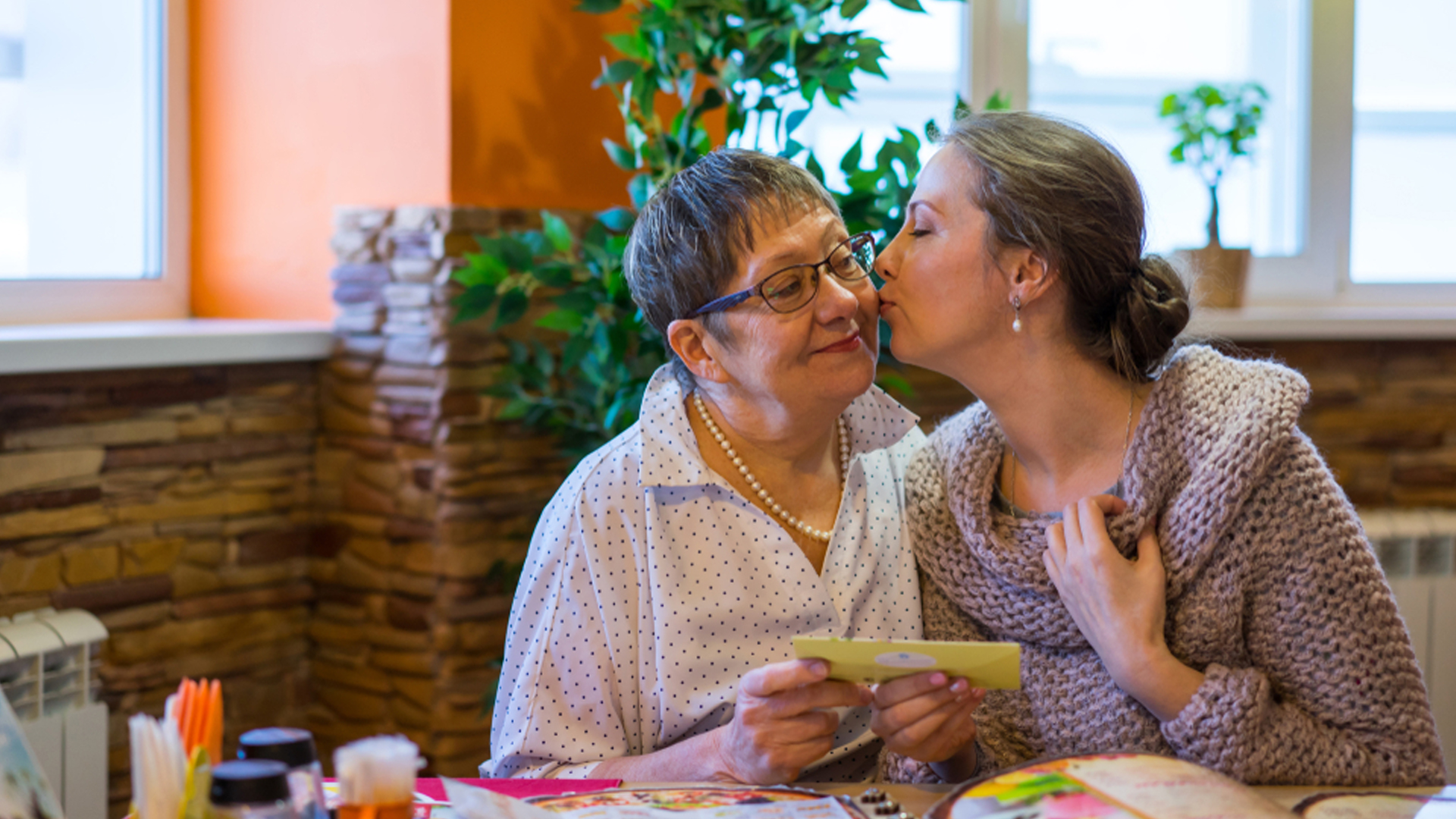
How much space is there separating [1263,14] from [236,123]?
2.34 meters

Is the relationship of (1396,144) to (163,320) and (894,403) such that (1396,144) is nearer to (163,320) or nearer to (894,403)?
(894,403)

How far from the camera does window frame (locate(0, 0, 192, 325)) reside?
7.95 feet

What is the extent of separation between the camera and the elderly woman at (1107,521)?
4.06 feet

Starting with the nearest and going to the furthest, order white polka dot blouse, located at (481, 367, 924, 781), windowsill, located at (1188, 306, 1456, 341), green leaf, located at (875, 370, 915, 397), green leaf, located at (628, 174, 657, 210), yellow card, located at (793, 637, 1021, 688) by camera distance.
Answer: yellow card, located at (793, 637, 1021, 688), white polka dot blouse, located at (481, 367, 924, 781), green leaf, located at (628, 174, 657, 210), green leaf, located at (875, 370, 915, 397), windowsill, located at (1188, 306, 1456, 341)

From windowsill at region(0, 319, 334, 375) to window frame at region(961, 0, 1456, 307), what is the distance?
1.60m

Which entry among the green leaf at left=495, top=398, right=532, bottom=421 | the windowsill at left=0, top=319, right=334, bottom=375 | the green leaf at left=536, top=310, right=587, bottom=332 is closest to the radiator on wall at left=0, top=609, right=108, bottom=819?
the windowsill at left=0, top=319, right=334, bottom=375

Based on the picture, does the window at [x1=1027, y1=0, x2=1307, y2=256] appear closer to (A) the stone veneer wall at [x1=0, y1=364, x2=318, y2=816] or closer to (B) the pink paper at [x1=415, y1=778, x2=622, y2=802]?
(A) the stone veneer wall at [x1=0, y1=364, x2=318, y2=816]

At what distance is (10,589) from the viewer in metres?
1.94

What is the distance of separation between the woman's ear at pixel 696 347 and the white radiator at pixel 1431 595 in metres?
1.76

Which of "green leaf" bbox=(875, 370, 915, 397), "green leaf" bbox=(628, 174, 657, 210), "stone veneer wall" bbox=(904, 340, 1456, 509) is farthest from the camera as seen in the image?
"stone veneer wall" bbox=(904, 340, 1456, 509)

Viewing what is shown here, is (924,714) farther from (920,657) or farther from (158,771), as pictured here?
(158,771)

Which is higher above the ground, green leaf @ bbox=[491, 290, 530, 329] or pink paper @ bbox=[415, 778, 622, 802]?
green leaf @ bbox=[491, 290, 530, 329]

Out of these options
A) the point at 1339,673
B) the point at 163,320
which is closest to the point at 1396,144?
the point at 1339,673

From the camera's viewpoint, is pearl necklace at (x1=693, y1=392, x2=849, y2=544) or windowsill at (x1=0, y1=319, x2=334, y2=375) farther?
windowsill at (x1=0, y1=319, x2=334, y2=375)
